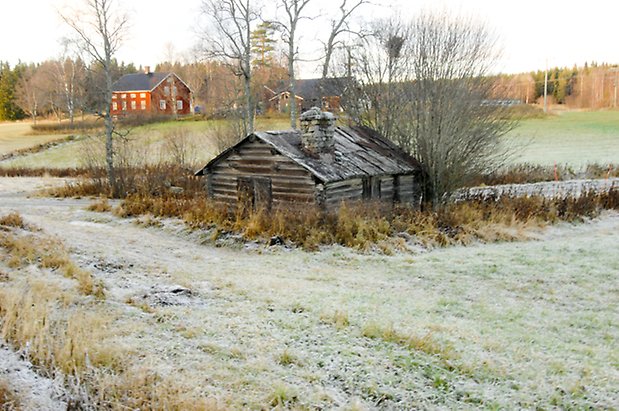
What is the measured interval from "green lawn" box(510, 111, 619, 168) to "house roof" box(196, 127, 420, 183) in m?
13.5

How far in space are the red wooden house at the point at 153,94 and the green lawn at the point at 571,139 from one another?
4109 centimetres

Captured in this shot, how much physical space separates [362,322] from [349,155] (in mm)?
11686

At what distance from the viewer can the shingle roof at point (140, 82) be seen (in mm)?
68000

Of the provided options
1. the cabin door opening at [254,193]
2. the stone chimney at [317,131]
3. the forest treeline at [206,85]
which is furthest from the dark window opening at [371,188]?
the forest treeline at [206,85]

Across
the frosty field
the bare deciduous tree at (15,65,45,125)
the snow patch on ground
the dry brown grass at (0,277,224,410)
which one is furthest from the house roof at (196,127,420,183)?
the bare deciduous tree at (15,65,45,125)

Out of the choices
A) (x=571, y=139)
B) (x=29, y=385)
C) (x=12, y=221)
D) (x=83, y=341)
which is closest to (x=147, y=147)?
(x=12, y=221)

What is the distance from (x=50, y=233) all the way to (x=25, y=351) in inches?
357

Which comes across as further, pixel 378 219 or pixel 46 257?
pixel 378 219

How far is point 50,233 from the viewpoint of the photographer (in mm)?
14562

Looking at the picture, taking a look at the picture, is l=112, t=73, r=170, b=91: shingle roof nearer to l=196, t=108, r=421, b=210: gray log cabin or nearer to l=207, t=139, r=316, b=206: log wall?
l=207, t=139, r=316, b=206: log wall

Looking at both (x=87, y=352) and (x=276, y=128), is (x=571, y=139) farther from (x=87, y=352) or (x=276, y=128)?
(x=87, y=352)

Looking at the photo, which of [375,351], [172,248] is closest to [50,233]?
[172,248]

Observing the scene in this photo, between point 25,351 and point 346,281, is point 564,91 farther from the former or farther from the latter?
point 25,351

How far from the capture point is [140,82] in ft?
228
